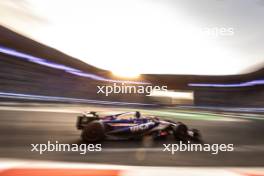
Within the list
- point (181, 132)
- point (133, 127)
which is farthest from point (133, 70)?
point (181, 132)

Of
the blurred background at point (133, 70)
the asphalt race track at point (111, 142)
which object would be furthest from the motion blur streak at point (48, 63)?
the asphalt race track at point (111, 142)

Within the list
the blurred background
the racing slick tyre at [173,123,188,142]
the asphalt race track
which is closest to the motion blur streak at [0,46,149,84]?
the blurred background

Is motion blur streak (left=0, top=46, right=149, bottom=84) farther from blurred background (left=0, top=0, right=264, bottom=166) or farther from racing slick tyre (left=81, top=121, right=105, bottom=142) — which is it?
racing slick tyre (left=81, top=121, right=105, bottom=142)

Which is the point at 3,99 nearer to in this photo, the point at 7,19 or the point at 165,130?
the point at 7,19

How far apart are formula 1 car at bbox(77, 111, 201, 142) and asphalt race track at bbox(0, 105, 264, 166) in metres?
0.04

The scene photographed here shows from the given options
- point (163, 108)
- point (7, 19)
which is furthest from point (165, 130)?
point (7, 19)

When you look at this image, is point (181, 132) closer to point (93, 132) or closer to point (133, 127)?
point (133, 127)

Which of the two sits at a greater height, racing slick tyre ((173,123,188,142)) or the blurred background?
the blurred background

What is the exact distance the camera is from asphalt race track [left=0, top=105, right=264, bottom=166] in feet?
5.92

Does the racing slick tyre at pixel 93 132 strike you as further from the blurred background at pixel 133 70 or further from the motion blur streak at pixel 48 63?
the motion blur streak at pixel 48 63

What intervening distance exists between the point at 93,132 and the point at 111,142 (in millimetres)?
107

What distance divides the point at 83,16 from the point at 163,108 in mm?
653

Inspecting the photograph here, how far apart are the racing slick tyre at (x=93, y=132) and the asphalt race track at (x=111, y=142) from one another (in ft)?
0.12

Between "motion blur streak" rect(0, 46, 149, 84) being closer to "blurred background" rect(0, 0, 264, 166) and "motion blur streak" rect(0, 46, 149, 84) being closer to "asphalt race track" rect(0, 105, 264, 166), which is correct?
"blurred background" rect(0, 0, 264, 166)
